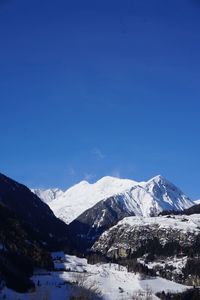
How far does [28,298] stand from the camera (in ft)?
626

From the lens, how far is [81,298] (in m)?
198

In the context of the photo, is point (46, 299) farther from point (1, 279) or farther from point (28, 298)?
point (1, 279)

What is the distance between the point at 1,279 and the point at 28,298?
44.8ft

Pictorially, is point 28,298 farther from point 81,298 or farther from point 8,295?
point 81,298

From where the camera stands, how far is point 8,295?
616 feet

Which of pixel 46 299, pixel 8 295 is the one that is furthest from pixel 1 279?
pixel 46 299

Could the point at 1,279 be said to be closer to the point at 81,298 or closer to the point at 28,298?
the point at 28,298

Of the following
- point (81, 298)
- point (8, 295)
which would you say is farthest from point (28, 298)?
point (81, 298)

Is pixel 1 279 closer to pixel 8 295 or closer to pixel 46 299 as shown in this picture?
pixel 8 295

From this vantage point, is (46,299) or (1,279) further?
(1,279)

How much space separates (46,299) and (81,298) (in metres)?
21.2

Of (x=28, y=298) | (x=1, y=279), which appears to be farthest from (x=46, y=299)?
(x=1, y=279)

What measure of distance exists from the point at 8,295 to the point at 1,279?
11.4 m

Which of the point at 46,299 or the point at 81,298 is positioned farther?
the point at 81,298
